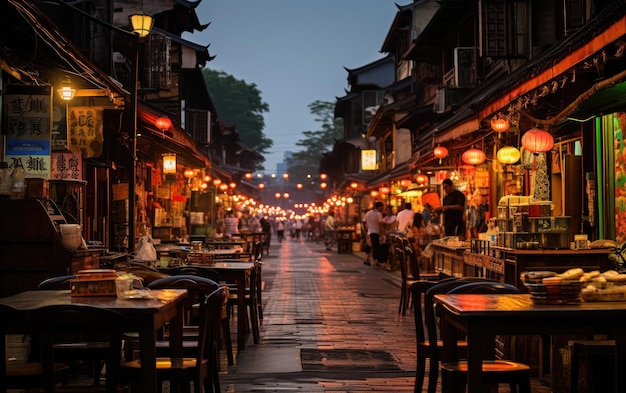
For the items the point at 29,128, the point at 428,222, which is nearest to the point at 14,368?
the point at 29,128

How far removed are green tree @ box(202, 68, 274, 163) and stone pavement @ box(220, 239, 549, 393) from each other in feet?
210

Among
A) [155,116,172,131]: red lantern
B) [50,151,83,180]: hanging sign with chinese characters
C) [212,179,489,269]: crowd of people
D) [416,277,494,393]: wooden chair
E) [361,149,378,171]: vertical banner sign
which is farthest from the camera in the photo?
[361,149,378,171]: vertical banner sign

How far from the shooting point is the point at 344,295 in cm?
1859

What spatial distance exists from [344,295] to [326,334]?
627 cm

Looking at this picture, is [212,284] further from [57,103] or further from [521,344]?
[57,103]

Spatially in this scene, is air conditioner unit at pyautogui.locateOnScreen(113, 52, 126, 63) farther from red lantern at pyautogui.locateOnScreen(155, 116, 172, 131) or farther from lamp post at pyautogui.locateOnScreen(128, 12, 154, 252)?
lamp post at pyautogui.locateOnScreen(128, 12, 154, 252)

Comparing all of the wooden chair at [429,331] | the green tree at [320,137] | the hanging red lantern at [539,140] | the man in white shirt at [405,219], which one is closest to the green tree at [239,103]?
the green tree at [320,137]

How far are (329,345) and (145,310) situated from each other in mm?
5698

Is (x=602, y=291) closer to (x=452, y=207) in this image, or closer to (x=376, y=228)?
(x=452, y=207)

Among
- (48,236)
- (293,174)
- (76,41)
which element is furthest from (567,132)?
(293,174)

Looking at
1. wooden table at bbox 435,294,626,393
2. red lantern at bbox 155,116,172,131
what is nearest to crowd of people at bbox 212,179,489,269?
red lantern at bbox 155,116,172,131

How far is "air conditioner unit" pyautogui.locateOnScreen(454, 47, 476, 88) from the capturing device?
73.7ft

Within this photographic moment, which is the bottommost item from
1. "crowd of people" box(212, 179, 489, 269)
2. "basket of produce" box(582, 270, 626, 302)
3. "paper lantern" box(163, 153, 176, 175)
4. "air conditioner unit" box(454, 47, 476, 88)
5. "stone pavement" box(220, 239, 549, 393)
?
"stone pavement" box(220, 239, 549, 393)

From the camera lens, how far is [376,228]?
28.5m
